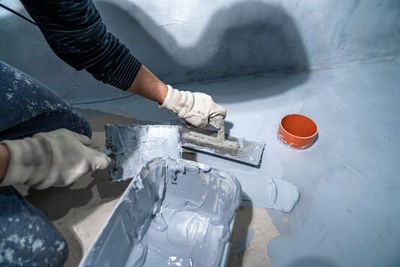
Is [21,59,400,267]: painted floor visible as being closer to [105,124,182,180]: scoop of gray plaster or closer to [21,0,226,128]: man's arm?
[105,124,182,180]: scoop of gray plaster

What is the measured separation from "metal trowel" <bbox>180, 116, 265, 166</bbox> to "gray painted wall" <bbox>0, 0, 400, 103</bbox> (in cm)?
66

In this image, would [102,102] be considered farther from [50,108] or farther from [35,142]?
[35,142]

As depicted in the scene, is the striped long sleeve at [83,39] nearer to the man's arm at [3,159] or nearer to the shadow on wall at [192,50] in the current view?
the man's arm at [3,159]

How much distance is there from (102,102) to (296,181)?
4.90 feet

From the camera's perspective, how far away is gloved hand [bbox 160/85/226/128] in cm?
140

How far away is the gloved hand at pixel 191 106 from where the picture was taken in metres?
1.40

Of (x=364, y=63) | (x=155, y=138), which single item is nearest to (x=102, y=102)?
(x=155, y=138)

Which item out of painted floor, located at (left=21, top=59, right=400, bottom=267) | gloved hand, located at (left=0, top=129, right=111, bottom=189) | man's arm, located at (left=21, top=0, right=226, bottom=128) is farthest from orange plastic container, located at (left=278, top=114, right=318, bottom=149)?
gloved hand, located at (left=0, top=129, right=111, bottom=189)

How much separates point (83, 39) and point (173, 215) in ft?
2.86

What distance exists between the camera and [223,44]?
6.51ft

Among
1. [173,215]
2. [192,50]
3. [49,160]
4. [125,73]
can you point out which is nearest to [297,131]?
[192,50]

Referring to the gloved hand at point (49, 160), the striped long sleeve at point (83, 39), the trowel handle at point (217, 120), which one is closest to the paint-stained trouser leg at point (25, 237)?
the gloved hand at point (49, 160)

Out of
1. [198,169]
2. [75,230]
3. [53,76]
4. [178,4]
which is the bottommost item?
[75,230]

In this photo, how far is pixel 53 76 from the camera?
1.81m
